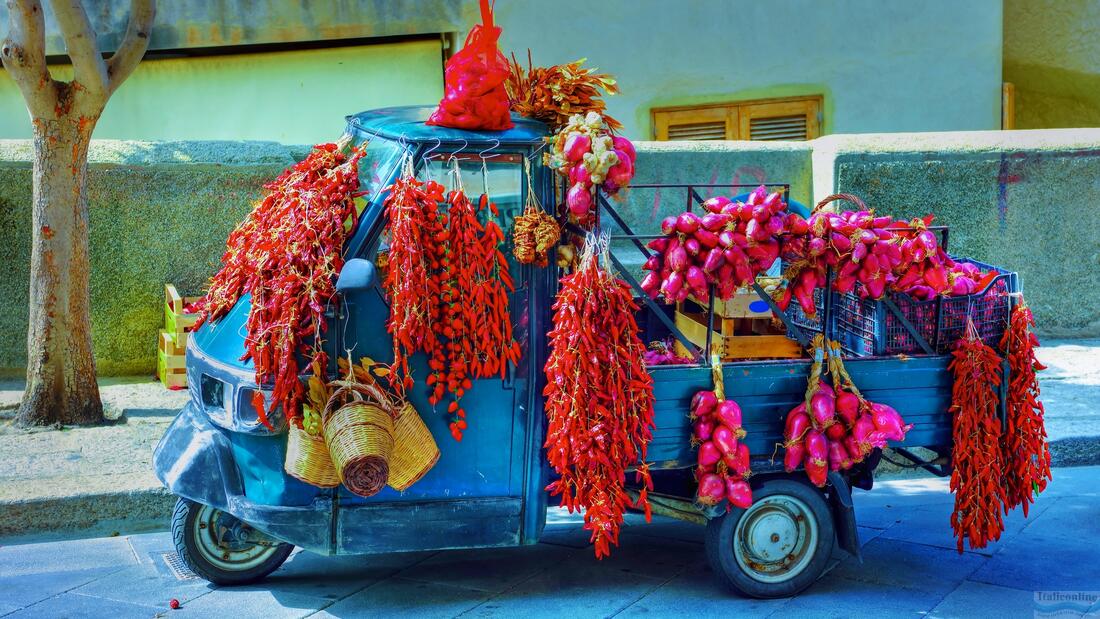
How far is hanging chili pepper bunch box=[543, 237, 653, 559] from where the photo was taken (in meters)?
4.61

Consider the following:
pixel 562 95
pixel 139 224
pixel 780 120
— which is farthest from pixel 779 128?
pixel 562 95

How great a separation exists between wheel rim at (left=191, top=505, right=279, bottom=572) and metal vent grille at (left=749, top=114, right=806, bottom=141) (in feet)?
25.6

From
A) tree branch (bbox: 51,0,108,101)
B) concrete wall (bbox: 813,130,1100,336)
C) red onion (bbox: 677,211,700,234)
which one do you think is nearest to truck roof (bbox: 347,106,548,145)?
red onion (bbox: 677,211,700,234)

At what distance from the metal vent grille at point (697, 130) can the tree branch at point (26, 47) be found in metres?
6.41

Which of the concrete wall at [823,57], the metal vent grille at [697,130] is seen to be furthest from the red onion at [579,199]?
the metal vent grille at [697,130]

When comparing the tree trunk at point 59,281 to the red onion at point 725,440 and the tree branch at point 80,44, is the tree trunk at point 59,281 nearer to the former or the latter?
the tree branch at point 80,44

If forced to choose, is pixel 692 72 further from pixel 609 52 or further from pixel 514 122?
pixel 514 122

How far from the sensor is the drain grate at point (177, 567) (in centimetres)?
539

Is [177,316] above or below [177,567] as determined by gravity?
above

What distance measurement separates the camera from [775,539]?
16.8ft

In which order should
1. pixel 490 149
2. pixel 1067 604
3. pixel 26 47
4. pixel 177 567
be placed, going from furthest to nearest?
1. pixel 26 47
2. pixel 177 567
3. pixel 1067 604
4. pixel 490 149

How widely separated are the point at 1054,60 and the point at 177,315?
9700mm

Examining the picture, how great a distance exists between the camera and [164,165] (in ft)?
26.9

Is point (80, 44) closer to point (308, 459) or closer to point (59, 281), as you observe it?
point (59, 281)
